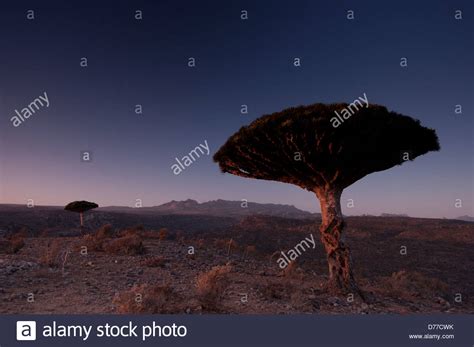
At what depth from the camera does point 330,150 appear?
331 inches

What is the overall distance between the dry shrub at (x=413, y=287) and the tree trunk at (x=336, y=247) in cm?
220

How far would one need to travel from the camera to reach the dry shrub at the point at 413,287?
34.1 feet

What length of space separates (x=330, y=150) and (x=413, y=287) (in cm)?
749

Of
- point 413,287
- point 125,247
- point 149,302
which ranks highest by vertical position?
point 149,302

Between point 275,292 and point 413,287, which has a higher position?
point 275,292

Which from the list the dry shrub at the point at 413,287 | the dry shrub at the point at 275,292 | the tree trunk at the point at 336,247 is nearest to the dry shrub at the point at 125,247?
the dry shrub at the point at 275,292

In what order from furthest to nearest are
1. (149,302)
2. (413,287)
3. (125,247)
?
(125,247) < (413,287) < (149,302)

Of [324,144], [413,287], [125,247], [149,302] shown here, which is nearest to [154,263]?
[125,247]

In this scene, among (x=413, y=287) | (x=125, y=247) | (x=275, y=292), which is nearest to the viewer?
(x=275, y=292)

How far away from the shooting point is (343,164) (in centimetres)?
904

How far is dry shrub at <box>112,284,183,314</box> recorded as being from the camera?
6.51 meters

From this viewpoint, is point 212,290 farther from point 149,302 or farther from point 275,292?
point 275,292

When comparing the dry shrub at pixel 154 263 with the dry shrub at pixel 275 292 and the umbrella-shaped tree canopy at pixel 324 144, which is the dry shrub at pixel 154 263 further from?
the umbrella-shaped tree canopy at pixel 324 144

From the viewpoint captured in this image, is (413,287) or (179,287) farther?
(413,287)
